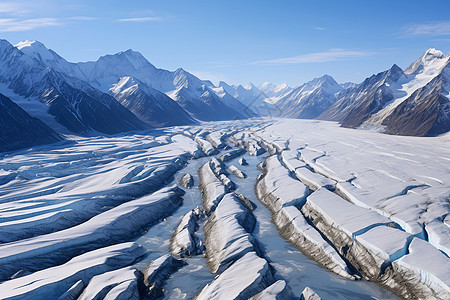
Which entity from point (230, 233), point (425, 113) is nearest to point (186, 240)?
point (230, 233)

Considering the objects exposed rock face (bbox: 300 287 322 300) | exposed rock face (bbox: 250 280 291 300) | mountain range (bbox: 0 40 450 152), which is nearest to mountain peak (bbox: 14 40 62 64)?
mountain range (bbox: 0 40 450 152)

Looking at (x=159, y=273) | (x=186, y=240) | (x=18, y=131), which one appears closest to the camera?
(x=159, y=273)

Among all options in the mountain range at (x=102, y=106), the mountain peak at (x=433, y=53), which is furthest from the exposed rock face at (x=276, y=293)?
the mountain peak at (x=433, y=53)

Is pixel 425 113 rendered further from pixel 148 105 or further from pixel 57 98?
pixel 148 105

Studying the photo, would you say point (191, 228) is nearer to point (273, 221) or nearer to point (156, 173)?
point (273, 221)

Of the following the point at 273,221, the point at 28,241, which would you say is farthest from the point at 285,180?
the point at 28,241
